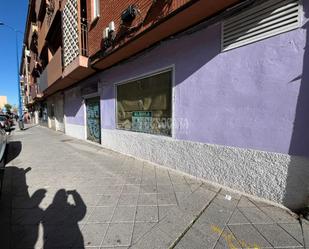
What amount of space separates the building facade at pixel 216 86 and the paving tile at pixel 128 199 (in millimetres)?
1511

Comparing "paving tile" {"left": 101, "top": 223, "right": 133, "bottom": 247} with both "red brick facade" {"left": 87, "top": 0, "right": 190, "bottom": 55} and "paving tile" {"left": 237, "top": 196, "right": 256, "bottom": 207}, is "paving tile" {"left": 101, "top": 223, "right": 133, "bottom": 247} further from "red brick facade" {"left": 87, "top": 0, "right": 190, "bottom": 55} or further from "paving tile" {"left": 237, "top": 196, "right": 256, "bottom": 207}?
"red brick facade" {"left": 87, "top": 0, "right": 190, "bottom": 55}

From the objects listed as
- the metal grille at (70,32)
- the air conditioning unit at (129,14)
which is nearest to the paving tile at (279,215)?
the air conditioning unit at (129,14)

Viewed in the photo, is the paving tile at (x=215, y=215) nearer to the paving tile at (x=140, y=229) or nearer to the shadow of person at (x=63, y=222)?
the paving tile at (x=140, y=229)

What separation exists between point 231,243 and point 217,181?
1.62 metres

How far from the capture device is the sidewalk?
2.32 m

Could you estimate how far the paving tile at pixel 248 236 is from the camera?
87.9 inches

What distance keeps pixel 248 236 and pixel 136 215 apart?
1.54 meters

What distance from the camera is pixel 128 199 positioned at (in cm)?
341

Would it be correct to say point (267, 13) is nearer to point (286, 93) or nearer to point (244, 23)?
point (244, 23)

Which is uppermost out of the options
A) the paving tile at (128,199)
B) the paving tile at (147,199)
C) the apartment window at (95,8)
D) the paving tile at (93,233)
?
the apartment window at (95,8)

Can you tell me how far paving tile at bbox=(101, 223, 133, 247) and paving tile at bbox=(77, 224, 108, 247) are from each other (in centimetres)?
7

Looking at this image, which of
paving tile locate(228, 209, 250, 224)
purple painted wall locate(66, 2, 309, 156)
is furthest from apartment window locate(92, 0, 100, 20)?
paving tile locate(228, 209, 250, 224)

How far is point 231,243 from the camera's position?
226 centimetres

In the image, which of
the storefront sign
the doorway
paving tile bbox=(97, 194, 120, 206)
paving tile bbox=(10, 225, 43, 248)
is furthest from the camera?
the doorway
